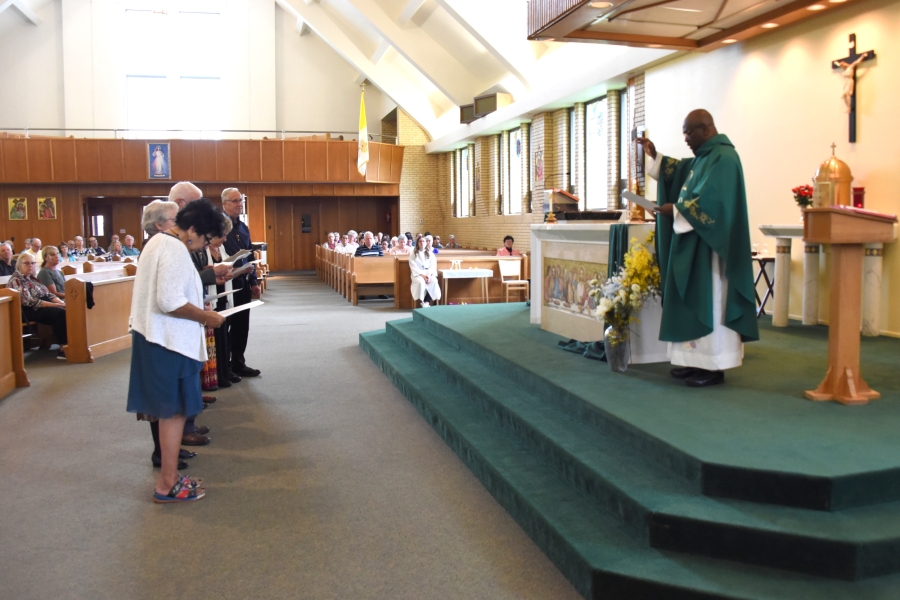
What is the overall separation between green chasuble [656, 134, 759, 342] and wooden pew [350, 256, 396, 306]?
29.8 feet

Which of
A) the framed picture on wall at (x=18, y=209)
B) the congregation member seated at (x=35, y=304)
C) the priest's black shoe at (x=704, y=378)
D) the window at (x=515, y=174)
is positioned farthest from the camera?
the framed picture on wall at (x=18, y=209)

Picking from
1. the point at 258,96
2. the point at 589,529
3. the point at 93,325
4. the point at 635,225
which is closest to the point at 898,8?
the point at 635,225

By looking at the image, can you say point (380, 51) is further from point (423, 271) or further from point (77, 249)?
point (423, 271)

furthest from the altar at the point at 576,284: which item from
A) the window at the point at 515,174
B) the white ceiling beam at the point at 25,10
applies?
the white ceiling beam at the point at 25,10

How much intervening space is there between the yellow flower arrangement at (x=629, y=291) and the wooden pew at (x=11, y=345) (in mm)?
4905

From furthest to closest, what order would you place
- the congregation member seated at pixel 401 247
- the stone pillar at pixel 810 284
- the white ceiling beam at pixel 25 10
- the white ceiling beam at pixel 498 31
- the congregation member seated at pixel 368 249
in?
the white ceiling beam at pixel 25 10 < the congregation member seated at pixel 401 247 < the congregation member seated at pixel 368 249 < the white ceiling beam at pixel 498 31 < the stone pillar at pixel 810 284

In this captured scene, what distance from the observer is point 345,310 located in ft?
40.3

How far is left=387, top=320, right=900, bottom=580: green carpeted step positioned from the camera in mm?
2525

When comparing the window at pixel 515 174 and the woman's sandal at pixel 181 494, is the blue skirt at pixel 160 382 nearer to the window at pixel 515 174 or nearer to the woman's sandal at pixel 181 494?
the woman's sandal at pixel 181 494

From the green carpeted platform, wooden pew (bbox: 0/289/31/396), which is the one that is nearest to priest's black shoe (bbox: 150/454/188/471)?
the green carpeted platform

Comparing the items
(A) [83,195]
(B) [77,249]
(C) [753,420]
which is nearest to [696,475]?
(C) [753,420]

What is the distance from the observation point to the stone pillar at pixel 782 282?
661cm

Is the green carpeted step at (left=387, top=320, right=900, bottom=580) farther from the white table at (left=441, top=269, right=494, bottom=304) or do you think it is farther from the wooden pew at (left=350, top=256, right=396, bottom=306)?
the wooden pew at (left=350, top=256, right=396, bottom=306)

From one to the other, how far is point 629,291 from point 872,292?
9.40 feet
